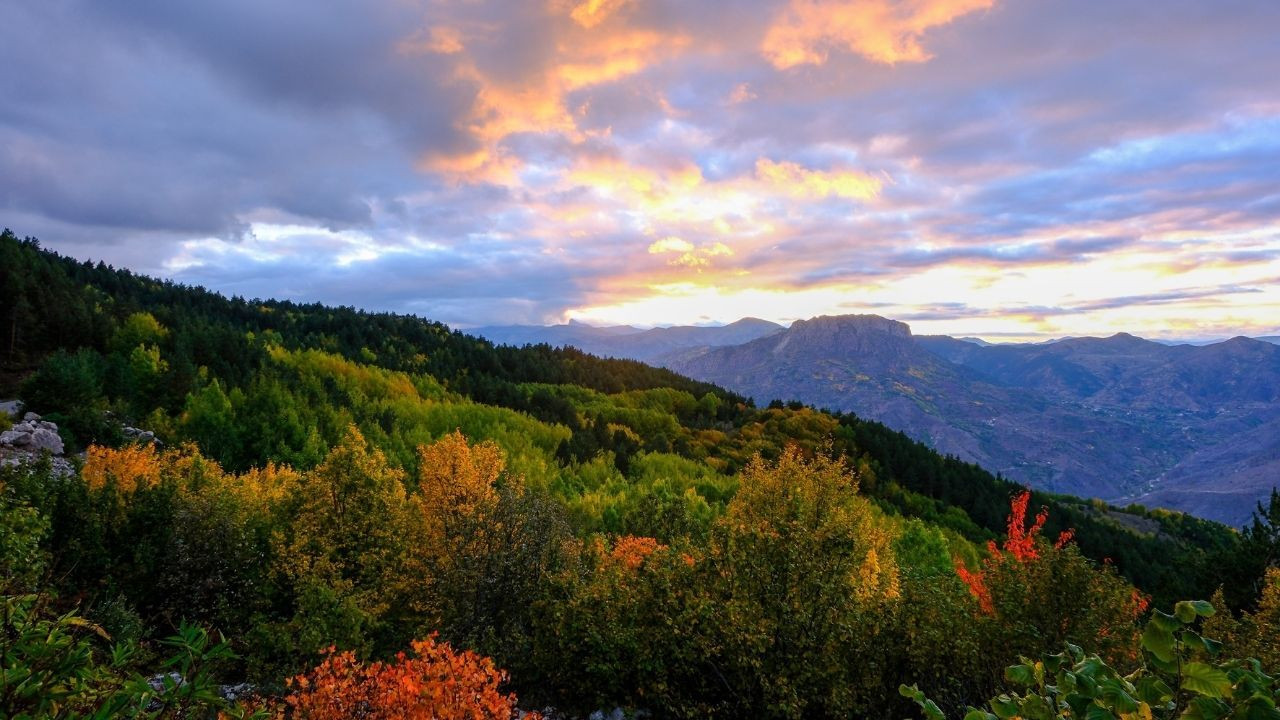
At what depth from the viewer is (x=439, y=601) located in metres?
24.3

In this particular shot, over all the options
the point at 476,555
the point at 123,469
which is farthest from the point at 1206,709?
the point at 123,469

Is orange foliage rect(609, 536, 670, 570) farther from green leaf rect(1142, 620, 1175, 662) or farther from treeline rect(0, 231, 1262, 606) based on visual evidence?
green leaf rect(1142, 620, 1175, 662)

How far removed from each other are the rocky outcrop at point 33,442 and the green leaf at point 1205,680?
43.9m

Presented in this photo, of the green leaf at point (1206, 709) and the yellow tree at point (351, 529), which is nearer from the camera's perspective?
the green leaf at point (1206, 709)

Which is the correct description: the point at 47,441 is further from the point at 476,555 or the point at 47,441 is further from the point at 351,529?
the point at 476,555

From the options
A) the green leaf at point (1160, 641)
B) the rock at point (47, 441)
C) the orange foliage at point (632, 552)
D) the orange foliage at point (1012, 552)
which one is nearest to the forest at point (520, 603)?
the green leaf at point (1160, 641)

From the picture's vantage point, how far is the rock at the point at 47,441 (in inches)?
1368

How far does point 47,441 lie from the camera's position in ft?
116

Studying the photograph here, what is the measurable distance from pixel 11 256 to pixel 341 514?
67.1m

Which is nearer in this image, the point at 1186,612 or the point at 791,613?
the point at 1186,612

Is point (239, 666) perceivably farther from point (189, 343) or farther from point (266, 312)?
point (266, 312)

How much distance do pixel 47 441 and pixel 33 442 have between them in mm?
879

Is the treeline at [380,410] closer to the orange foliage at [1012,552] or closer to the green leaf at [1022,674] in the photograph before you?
the orange foliage at [1012,552]

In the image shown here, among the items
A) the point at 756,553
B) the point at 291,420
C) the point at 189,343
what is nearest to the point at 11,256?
the point at 189,343
